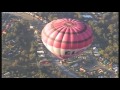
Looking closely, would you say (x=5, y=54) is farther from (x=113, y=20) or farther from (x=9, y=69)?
(x=113, y=20)

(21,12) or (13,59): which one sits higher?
(21,12)

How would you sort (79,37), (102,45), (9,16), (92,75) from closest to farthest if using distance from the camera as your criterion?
(79,37), (92,75), (102,45), (9,16)

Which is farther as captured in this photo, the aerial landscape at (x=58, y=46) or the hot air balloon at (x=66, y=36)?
the aerial landscape at (x=58, y=46)

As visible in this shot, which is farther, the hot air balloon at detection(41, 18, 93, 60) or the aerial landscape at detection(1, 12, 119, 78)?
A: the aerial landscape at detection(1, 12, 119, 78)

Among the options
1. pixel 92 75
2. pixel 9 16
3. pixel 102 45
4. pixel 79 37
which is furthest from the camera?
pixel 9 16

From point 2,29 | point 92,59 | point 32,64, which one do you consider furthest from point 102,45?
point 2,29

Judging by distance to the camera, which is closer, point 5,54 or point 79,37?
point 79,37
